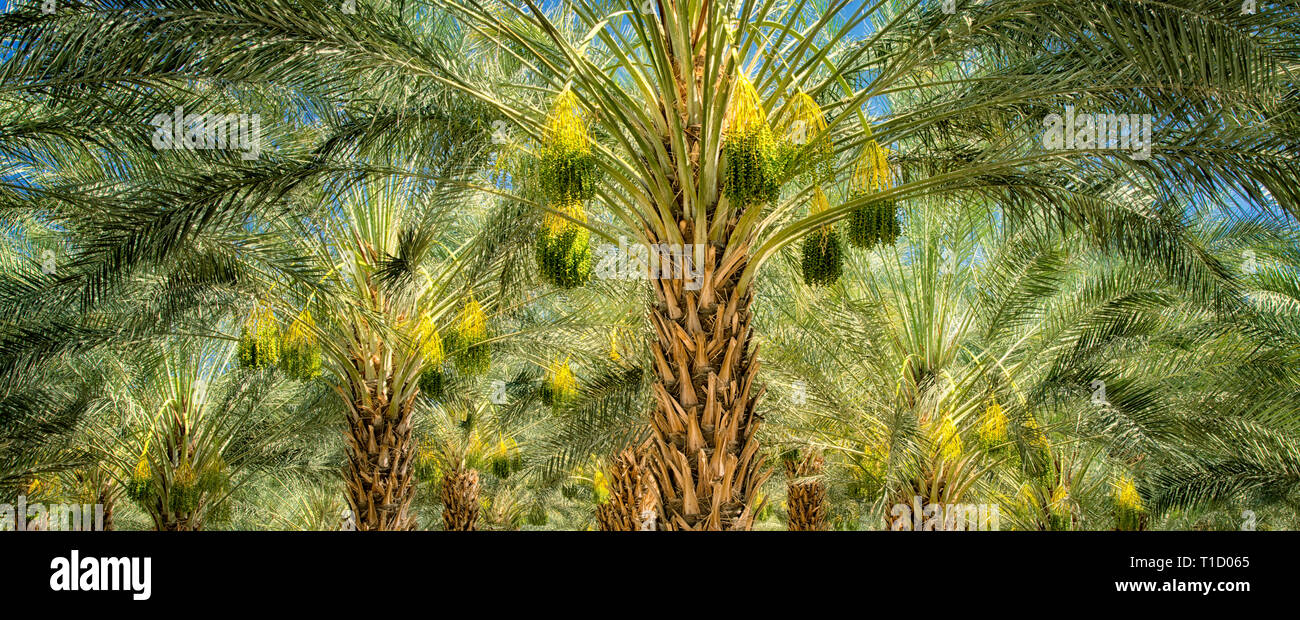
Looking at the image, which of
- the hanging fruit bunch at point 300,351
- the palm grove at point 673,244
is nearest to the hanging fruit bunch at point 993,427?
the palm grove at point 673,244

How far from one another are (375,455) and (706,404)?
5.67 metres

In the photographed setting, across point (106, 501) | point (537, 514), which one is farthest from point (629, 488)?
point (537, 514)

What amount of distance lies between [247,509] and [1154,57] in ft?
78.9

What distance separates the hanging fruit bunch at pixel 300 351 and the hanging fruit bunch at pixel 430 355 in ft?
3.46

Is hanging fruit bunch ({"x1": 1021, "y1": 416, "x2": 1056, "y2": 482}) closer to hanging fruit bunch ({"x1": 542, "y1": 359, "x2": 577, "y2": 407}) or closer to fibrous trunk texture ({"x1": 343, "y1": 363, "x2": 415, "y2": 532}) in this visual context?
hanging fruit bunch ({"x1": 542, "y1": 359, "x2": 577, "y2": 407})

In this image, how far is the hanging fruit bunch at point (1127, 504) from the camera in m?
14.1

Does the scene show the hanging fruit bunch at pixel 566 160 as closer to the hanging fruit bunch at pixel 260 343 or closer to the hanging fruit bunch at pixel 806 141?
the hanging fruit bunch at pixel 806 141

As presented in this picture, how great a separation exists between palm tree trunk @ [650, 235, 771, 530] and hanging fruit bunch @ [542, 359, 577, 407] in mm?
3314

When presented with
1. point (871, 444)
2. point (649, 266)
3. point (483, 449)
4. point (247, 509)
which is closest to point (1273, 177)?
point (649, 266)

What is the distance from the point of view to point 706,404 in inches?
257

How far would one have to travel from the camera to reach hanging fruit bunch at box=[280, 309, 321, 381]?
8.38 meters

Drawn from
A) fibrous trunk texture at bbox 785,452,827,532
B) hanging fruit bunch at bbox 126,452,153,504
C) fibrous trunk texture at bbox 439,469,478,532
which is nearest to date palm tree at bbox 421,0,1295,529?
fibrous trunk texture at bbox 785,452,827,532

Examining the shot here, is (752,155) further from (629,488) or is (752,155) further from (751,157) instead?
(629,488)
